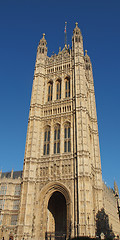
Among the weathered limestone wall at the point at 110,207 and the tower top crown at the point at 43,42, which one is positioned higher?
the tower top crown at the point at 43,42

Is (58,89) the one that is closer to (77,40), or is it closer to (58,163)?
(77,40)

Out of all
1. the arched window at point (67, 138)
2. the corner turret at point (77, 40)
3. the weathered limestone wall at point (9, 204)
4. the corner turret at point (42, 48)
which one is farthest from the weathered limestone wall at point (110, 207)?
the corner turret at point (42, 48)

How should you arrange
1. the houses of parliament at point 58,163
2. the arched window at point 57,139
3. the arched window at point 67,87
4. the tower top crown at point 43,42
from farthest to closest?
the tower top crown at point 43,42, the arched window at point 67,87, the arched window at point 57,139, the houses of parliament at point 58,163

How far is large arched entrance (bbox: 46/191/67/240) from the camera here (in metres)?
29.5

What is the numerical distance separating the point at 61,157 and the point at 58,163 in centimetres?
97

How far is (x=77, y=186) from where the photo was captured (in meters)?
28.8

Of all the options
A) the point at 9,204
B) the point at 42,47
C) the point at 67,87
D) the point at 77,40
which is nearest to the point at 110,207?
the point at 9,204

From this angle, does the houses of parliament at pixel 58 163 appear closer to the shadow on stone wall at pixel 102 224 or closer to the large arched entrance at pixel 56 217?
the large arched entrance at pixel 56 217

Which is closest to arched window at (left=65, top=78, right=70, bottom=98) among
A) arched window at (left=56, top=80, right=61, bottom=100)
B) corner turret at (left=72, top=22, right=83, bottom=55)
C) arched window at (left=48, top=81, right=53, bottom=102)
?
arched window at (left=56, top=80, right=61, bottom=100)

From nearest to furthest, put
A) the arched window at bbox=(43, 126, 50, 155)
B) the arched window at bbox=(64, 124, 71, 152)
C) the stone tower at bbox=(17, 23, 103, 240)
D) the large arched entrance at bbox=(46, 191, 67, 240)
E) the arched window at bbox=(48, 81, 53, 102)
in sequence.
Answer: the stone tower at bbox=(17, 23, 103, 240) → the large arched entrance at bbox=(46, 191, 67, 240) → the arched window at bbox=(64, 124, 71, 152) → the arched window at bbox=(43, 126, 50, 155) → the arched window at bbox=(48, 81, 53, 102)

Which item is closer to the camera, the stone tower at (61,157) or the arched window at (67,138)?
the stone tower at (61,157)

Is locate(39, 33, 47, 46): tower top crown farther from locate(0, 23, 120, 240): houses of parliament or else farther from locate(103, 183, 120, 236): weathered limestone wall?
locate(103, 183, 120, 236): weathered limestone wall

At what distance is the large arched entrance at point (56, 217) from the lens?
29453 millimetres

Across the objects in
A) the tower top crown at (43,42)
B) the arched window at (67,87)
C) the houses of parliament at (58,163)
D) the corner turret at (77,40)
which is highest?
the tower top crown at (43,42)
